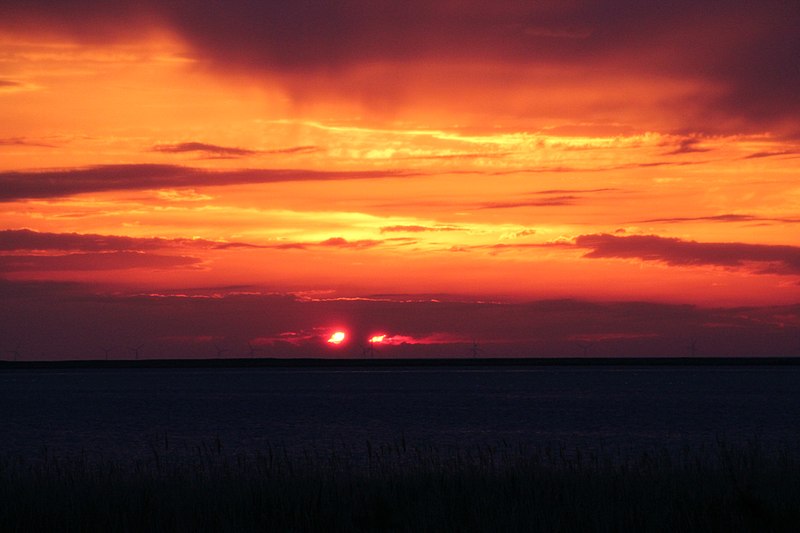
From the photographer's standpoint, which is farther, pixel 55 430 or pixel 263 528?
pixel 55 430

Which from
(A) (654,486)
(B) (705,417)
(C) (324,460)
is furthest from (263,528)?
(B) (705,417)

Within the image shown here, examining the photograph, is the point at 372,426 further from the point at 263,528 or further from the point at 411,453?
the point at 263,528

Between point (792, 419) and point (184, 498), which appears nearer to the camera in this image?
point (184, 498)

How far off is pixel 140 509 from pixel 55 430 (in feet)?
212

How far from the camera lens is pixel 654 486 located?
74.4 feet

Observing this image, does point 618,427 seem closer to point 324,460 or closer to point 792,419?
point 792,419

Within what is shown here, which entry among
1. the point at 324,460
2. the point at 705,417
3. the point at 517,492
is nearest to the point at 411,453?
the point at 324,460

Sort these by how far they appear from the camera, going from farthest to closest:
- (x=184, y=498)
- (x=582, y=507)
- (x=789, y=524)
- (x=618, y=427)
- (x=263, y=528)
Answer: (x=618, y=427)
(x=184, y=498)
(x=582, y=507)
(x=263, y=528)
(x=789, y=524)

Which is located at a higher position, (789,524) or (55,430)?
(789,524)

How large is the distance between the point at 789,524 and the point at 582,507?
13.6ft

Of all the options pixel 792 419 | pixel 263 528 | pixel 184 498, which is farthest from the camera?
pixel 792 419

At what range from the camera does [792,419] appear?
311 ft

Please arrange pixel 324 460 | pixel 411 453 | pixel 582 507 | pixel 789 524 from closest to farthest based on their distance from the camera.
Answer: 1. pixel 789 524
2. pixel 582 507
3. pixel 324 460
4. pixel 411 453

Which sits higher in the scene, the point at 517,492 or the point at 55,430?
the point at 517,492
